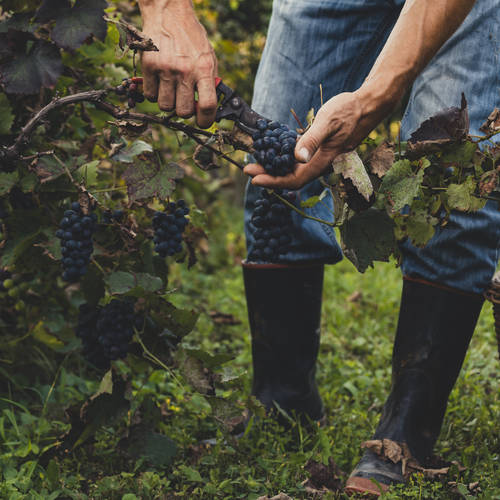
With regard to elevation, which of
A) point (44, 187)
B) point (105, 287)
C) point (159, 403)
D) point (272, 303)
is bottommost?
point (159, 403)

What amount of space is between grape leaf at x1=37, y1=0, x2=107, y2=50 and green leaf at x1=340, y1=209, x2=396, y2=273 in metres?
0.77

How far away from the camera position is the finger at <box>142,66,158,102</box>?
1.40 meters

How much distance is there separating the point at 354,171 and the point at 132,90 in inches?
23.0

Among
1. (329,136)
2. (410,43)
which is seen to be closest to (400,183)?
(329,136)

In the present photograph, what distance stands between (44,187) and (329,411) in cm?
120

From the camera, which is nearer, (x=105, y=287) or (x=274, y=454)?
(x=105, y=287)

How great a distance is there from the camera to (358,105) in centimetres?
131

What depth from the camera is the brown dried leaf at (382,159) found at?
4.37 ft

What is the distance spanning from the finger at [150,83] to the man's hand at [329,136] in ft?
0.97

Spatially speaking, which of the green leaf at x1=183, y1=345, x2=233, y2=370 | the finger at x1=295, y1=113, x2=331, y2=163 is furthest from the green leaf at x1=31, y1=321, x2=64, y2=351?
the finger at x1=295, y1=113, x2=331, y2=163

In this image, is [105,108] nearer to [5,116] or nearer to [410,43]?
[5,116]

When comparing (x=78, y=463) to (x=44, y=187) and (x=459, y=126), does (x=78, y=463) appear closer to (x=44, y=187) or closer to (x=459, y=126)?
(x=44, y=187)

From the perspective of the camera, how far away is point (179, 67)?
138cm

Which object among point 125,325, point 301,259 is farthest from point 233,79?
point 125,325
